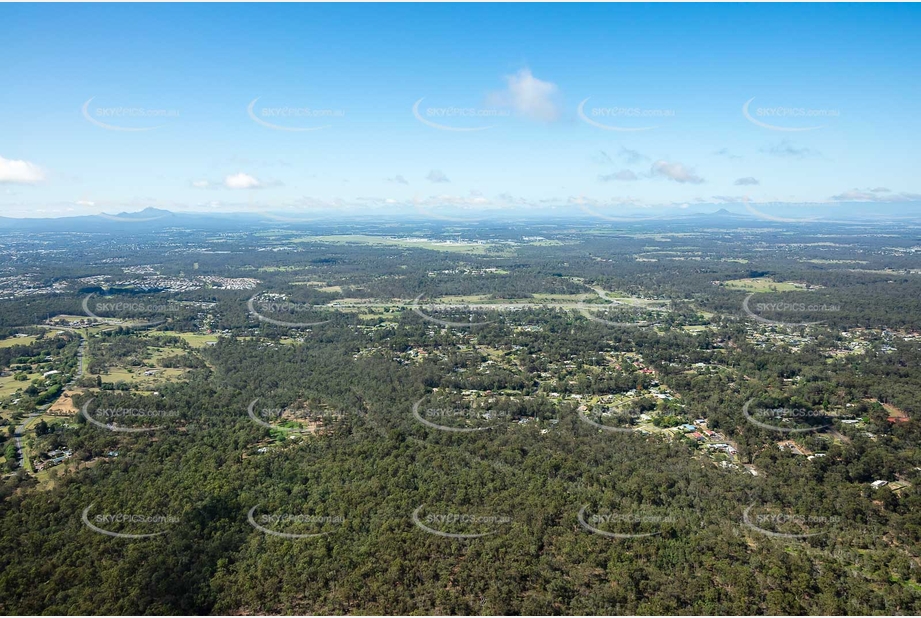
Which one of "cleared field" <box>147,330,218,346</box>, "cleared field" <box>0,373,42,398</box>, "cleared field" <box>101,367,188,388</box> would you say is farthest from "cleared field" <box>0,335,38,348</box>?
"cleared field" <box>101,367,188,388</box>

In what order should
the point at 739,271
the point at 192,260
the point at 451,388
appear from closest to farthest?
the point at 451,388 < the point at 739,271 < the point at 192,260

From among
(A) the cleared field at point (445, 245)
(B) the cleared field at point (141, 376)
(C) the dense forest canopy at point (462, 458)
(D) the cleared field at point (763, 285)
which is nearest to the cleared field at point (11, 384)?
(C) the dense forest canopy at point (462, 458)

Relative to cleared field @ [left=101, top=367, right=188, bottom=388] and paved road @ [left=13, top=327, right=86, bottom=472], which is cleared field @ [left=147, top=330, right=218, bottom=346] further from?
paved road @ [left=13, top=327, right=86, bottom=472]

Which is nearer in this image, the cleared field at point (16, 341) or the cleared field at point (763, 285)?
the cleared field at point (16, 341)

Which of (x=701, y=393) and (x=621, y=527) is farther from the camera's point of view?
(x=701, y=393)

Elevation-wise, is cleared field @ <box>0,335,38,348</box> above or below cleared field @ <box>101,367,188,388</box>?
above

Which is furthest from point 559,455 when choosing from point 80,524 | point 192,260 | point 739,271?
point 192,260

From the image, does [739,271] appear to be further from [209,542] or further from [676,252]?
[209,542]

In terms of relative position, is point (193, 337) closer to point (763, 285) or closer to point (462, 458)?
point (462, 458)

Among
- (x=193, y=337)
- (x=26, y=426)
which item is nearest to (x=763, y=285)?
(x=193, y=337)

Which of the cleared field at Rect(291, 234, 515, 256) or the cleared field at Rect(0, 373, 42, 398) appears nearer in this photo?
the cleared field at Rect(0, 373, 42, 398)

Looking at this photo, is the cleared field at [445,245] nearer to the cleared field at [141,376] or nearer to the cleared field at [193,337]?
the cleared field at [193,337]
